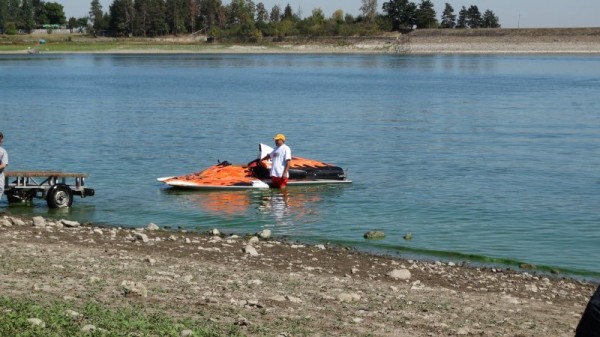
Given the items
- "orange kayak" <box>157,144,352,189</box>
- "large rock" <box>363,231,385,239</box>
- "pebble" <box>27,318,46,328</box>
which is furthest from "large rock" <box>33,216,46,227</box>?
"pebble" <box>27,318,46,328</box>

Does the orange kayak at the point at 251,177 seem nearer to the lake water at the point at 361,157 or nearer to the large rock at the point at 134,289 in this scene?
the lake water at the point at 361,157

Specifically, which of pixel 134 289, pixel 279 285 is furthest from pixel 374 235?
pixel 134 289

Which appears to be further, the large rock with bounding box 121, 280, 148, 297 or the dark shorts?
the dark shorts

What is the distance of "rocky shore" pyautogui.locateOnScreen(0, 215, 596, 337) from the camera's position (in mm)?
13047

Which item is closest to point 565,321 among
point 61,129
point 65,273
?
point 65,273

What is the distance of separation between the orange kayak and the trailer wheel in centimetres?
437

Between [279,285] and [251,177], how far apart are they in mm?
14690

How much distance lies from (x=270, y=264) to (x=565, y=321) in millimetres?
5955

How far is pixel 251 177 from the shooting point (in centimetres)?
3025

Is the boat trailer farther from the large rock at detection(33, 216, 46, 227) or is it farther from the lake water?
the large rock at detection(33, 216, 46, 227)

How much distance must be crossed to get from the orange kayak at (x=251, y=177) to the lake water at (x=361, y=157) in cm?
37

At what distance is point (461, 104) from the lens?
69.9 metres

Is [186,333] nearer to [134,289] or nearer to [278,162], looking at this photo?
[134,289]

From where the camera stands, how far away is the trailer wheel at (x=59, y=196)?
25953 millimetres
